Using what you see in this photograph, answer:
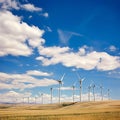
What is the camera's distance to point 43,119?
5791 centimetres

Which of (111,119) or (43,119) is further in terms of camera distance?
(43,119)

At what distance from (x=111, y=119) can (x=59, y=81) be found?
108 m

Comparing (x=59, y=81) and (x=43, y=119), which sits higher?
(x=59, y=81)

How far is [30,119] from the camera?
5816 cm

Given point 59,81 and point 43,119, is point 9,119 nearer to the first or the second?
point 43,119

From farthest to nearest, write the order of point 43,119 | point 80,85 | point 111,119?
1. point 80,85
2. point 43,119
3. point 111,119

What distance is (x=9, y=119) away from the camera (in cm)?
5944

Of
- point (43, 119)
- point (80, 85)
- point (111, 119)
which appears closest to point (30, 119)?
point (43, 119)

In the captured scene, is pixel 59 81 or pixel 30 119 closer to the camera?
pixel 30 119

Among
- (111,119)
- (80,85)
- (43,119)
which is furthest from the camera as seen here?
(80,85)

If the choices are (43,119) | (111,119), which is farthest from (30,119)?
(111,119)

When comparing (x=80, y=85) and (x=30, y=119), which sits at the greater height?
(x=80, y=85)

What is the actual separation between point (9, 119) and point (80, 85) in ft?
327

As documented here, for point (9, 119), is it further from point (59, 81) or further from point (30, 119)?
point (59, 81)
